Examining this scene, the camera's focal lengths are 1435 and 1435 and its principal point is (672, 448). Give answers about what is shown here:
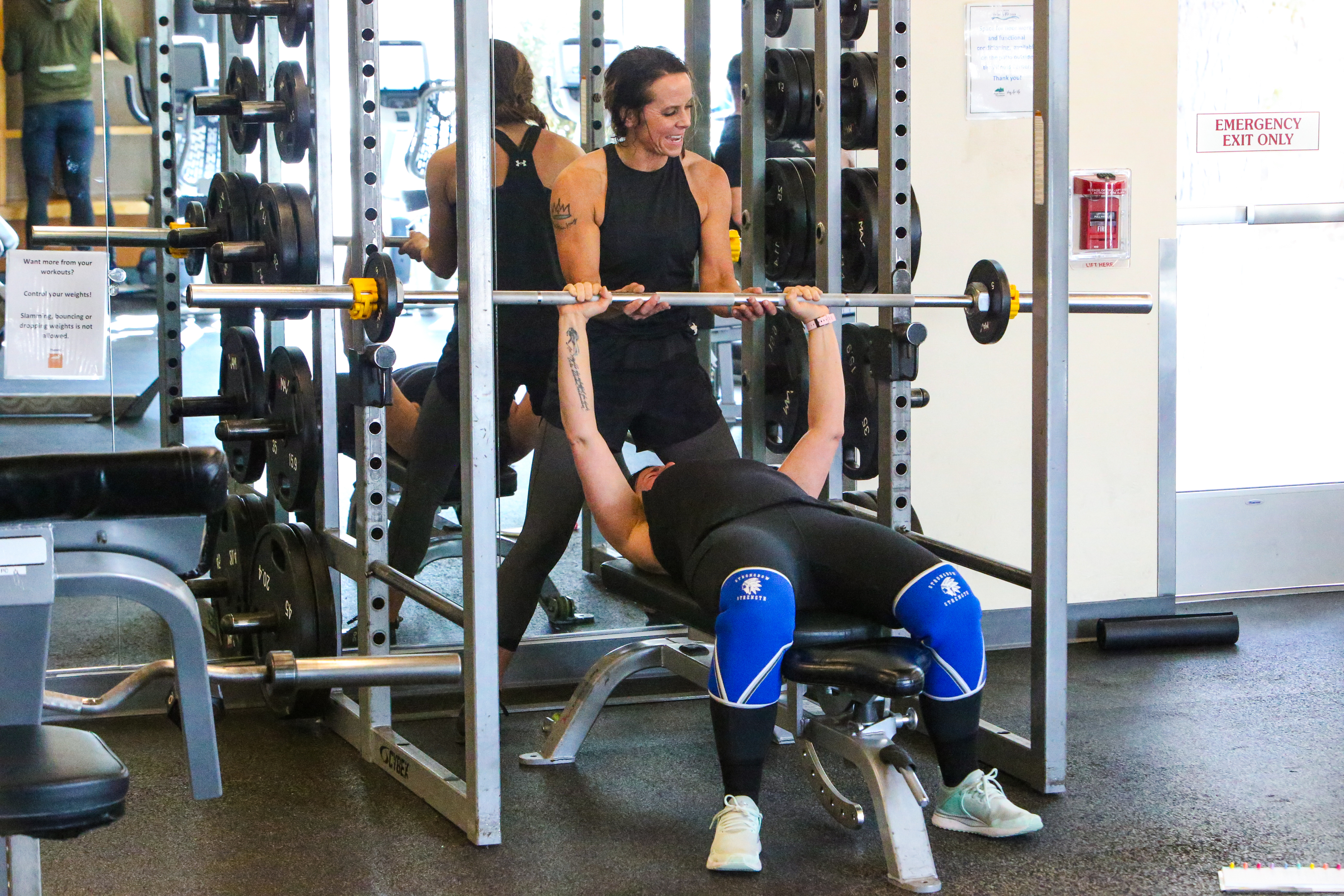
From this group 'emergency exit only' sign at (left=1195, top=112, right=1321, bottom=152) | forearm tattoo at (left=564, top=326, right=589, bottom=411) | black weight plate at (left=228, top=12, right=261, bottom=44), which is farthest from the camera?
'emergency exit only' sign at (left=1195, top=112, right=1321, bottom=152)

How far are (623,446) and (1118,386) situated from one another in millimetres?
1497

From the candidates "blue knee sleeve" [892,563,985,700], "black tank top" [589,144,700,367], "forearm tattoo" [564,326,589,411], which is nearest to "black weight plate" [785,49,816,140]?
"black tank top" [589,144,700,367]

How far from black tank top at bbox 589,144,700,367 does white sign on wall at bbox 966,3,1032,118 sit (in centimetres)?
100

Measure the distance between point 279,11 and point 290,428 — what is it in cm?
84

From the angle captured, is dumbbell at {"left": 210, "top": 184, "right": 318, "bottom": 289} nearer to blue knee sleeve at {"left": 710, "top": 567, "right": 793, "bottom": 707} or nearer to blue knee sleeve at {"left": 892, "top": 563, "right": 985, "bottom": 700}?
blue knee sleeve at {"left": 710, "top": 567, "right": 793, "bottom": 707}

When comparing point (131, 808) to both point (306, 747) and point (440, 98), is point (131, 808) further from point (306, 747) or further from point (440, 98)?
point (440, 98)

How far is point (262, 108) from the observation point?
2918 millimetres

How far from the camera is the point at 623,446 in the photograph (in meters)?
3.07

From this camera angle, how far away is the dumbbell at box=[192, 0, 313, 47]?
2840mm

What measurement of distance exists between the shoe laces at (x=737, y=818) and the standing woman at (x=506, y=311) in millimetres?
787

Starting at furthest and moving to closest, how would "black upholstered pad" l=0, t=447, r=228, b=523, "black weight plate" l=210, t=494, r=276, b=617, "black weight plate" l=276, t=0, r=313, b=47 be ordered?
"black weight plate" l=210, t=494, r=276, b=617
"black weight plate" l=276, t=0, r=313, b=47
"black upholstered pad" l=0, t=447, r=228, b=523

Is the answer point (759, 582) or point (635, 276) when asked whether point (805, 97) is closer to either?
point (635, 276)

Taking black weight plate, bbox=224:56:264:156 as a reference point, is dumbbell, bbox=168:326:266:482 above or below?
below

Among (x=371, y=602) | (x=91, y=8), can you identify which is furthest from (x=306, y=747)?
(x=91, y=8)
